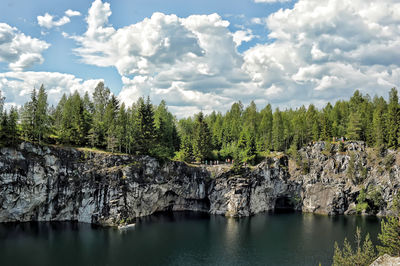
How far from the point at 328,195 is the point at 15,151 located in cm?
8327

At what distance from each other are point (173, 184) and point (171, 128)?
25.9 metres

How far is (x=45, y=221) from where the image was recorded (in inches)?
2739

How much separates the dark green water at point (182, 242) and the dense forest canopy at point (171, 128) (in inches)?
813

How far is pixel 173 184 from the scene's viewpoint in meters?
84.3

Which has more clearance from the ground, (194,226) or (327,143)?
(327,143)

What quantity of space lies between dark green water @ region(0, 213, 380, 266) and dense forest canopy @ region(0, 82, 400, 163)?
2064cm

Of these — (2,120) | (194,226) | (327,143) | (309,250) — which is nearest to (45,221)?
(2,120)

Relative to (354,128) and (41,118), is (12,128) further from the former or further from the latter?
(354,128)

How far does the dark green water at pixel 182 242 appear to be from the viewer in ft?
163

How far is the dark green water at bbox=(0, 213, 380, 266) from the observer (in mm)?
49594

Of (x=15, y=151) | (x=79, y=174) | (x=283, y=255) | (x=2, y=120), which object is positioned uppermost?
(x=2, y=120)

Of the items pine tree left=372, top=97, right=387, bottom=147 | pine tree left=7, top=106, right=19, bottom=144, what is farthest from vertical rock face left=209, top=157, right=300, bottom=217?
pine tree left=7, top=106, right=19, bottom=144

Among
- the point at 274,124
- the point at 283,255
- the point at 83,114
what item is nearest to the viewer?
the point at 283,255

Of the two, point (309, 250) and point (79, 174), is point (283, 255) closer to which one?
point (309, 250)
